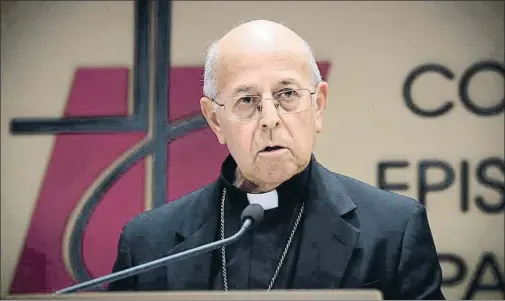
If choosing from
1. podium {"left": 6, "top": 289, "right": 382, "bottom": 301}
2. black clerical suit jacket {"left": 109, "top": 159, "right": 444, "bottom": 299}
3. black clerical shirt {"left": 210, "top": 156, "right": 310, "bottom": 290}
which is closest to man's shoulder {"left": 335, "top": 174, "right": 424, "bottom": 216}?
black clerical suit jacket {"left": 109, "top": 159, "right": 444, "bottom": 299}

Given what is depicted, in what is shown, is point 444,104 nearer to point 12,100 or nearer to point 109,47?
point 109,47

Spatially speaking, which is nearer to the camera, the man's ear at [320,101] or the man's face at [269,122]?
the man's face at [269,122]

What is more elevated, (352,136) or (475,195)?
(352,136)

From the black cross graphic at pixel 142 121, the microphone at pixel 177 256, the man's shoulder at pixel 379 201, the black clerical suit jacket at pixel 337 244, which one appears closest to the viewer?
the microphone at pixel 177 256

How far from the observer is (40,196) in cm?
288

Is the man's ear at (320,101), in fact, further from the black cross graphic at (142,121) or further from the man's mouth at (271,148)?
the black cross graphic at (142,121)

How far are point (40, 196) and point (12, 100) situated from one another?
0.39 meters


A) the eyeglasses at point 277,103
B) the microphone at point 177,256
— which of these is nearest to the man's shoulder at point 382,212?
the eyeglasses at point 277,103

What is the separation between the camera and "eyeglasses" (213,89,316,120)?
1.77 metres

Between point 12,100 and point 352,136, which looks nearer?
point 352,136

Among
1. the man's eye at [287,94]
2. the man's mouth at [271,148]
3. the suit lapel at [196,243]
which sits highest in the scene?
→ the man's eye at [287,94]

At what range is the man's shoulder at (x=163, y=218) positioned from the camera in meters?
1.94

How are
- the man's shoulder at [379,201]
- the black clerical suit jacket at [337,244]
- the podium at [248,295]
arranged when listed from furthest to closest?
1. the man's shoulder at [379,201]
2. the black clerical suit jacket at [337,244]
3. the podium at [248,295]

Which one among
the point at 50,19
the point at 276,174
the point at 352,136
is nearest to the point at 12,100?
the point at 50,19
